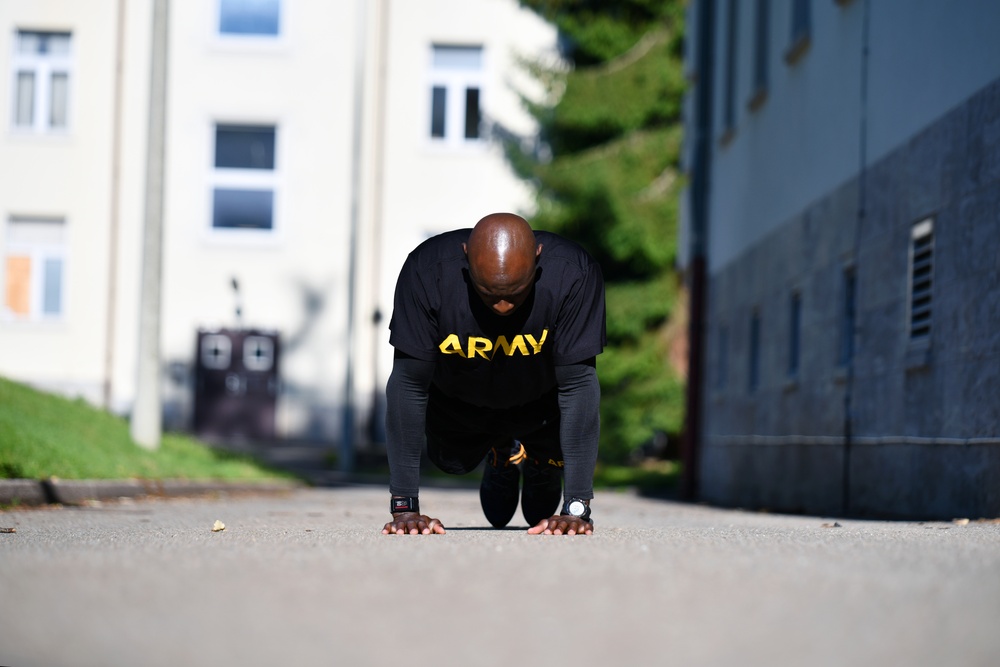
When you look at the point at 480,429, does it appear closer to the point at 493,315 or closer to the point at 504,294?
the point at 493,315

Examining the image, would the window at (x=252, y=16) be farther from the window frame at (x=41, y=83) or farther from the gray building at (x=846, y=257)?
the gray building at (x=846, y=257)

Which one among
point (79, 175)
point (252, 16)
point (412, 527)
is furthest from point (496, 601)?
point (79, 175)

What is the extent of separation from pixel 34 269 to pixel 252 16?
6786mm

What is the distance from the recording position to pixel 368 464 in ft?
96.2

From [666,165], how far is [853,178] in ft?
50.6

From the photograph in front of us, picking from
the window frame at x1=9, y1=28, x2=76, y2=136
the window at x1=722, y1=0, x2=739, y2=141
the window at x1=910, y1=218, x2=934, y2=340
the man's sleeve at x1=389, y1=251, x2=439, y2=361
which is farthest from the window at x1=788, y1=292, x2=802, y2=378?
the window frame at x1=9, y1=28, x2=76, y2=136

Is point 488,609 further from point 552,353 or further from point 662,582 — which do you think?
point 552,353

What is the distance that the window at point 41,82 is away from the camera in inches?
1273

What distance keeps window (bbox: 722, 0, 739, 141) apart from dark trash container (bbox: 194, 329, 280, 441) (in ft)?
40.3

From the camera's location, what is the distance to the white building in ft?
105

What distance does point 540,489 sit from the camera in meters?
8.08

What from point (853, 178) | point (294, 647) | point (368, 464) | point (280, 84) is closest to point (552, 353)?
point (294, 647)

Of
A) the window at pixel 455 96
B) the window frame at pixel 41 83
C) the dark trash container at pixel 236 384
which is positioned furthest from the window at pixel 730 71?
the window frame at pixel 41 83

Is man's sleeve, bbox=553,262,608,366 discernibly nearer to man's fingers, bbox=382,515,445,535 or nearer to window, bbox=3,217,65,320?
man's fingers, bbox=382,515,445,535
